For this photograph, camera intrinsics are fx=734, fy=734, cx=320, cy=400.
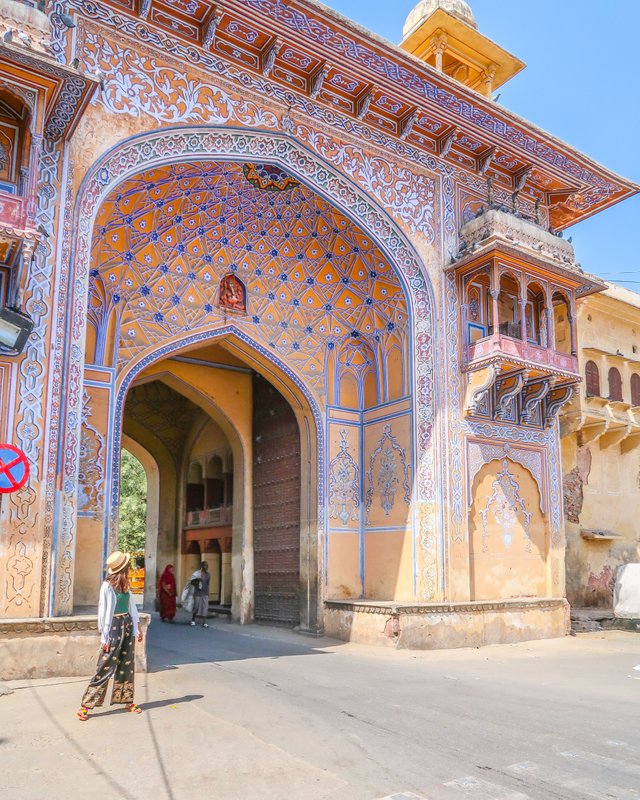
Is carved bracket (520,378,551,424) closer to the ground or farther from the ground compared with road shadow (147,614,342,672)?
farther from the ground

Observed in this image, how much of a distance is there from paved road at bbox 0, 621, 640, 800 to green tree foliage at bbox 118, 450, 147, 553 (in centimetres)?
1785

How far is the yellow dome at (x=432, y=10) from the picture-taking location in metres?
14.3

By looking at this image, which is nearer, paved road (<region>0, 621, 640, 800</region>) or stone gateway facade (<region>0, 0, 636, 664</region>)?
paved road (<region>0, 621, 640, 800</region>)

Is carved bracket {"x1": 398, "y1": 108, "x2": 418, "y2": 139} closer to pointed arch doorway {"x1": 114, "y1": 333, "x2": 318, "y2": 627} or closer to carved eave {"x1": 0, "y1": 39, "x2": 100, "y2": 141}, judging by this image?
pointed arch doorway {"x1": 114, "y1": 333, "x2": 318, "y2": 627}

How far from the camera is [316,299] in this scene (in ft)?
39.6

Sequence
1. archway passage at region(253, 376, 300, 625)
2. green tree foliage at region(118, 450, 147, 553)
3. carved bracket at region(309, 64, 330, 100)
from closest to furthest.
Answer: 1. carved bracket at region(309, 64, 330, 100)
2. archway passage at region(253, 376, 300, 625)
3. green tree foliage at region(118, 450, 147, 553)

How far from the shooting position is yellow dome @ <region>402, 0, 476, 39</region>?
14305 mm

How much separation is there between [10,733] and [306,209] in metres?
8.15

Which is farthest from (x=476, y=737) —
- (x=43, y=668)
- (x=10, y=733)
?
(x=43, y=668)

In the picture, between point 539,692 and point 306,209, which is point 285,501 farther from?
point 539,692

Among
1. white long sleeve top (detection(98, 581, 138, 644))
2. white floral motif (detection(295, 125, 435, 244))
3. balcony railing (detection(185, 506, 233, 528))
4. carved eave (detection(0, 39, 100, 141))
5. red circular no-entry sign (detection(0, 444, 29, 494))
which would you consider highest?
white floral motif (detection(295, 125, 435, 244))

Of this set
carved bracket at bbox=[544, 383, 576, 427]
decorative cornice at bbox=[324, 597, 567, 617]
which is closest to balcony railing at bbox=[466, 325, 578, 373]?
carved bracket at bbox=[544, 383, 576, 427]

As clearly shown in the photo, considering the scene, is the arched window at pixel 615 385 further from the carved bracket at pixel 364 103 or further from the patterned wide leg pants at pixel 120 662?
the patterned wide leg pants at pixel 120 662

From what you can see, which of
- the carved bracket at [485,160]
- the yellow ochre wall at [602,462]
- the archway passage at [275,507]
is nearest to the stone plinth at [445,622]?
the archway passage at [275,507]
